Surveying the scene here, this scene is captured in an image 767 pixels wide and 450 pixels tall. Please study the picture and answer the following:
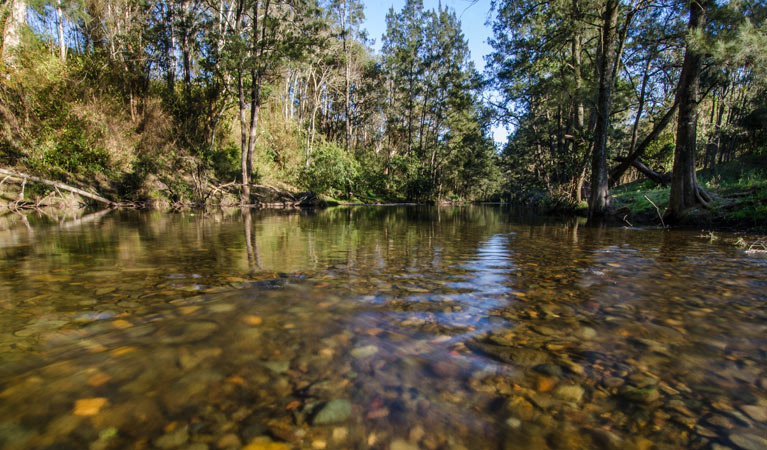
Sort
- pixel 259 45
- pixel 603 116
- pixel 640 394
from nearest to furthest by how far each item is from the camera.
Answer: pixel 640 394, pixel 603 116, pixel 259 45

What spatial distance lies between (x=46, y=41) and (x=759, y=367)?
28.9 metres

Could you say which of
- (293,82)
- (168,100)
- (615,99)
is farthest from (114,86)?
(615,99)

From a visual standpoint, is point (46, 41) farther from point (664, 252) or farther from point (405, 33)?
point (664, 252)

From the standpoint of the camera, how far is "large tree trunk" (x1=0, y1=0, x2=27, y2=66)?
14.5 meters

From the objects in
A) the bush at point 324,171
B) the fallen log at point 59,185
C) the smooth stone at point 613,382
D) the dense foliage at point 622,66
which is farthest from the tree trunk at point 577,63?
the fallen log at point 59,185

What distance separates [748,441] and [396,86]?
125ft

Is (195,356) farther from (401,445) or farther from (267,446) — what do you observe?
(401,445)

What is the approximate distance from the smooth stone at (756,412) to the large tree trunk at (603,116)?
12127 millimetres

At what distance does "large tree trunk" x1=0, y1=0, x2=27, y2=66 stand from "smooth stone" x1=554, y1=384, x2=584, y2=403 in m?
22.8

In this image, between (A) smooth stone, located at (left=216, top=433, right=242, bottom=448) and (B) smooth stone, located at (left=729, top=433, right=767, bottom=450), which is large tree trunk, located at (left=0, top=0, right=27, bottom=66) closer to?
(A) smooth stone, located at (left=216, top=433, right=242, bottom=448)

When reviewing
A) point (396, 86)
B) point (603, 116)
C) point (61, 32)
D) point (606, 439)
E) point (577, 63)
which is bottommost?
point (606, 439)

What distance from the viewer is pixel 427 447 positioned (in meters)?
1.21

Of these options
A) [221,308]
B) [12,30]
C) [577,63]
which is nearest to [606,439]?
[221,308]

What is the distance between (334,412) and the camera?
140 cm
